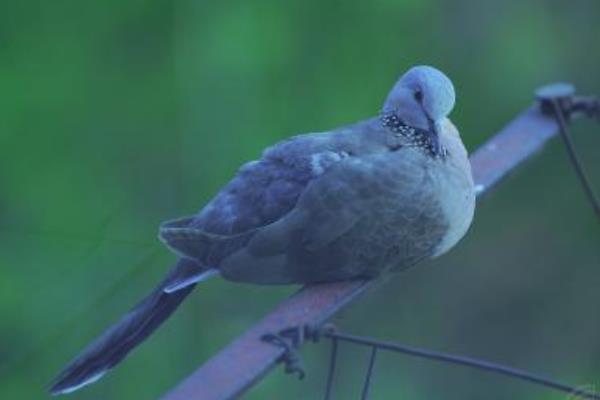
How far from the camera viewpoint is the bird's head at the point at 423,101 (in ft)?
5.29

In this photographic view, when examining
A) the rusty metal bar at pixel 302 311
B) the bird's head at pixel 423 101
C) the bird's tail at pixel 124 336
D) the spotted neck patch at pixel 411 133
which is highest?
the bird's head at pixel 423 101

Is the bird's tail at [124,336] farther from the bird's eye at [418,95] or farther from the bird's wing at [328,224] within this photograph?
the bird's eye at [418,95]

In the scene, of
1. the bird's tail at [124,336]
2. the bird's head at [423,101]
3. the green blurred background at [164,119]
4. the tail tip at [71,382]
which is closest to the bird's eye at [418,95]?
the bird's head at [423,101]

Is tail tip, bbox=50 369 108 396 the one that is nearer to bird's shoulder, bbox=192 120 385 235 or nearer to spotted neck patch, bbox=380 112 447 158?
bird's shoulder, bbox=192 120 385 235

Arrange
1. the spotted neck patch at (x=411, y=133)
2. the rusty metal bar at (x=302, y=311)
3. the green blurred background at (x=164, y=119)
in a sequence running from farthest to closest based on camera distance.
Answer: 1. the green blurred background at (x=164, y=119)
2. the spotted neck patch at (x=411, y=133)
3. the rusty metal bar at (x=302, y=311)

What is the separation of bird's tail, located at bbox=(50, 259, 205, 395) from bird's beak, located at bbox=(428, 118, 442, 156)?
26 cm

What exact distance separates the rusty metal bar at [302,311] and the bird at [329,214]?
62 millimetres

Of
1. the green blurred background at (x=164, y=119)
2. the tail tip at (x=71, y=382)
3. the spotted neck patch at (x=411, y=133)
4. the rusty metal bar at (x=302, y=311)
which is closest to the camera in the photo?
the rusty metal bar at (x=302, y=311)

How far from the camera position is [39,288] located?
2.63 metres

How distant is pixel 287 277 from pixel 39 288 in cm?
110

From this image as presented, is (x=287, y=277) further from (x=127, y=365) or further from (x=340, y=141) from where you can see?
(x=127, y=365)

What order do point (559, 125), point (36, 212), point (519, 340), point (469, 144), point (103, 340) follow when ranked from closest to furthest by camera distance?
point (103, 340) → point (559, 125) → point (36, 212) → point (469, 144) → point (519, 340)

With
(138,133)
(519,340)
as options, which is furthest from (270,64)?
(519,340)

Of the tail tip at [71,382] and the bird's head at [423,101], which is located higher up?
the bird's head at [423,101]
